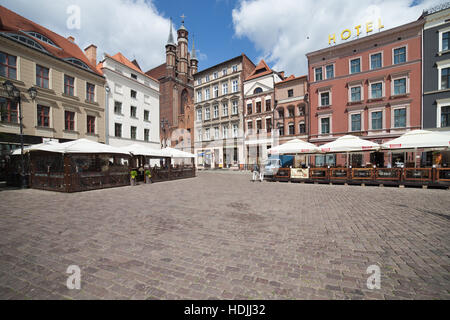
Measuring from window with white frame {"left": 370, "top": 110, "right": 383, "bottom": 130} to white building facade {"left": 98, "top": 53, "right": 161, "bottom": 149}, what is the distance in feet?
97.3

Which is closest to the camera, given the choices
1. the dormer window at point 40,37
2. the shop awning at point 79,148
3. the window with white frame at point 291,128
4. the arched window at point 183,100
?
the shop awning at point 79,148

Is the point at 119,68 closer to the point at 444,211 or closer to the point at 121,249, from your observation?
the point at 121,249

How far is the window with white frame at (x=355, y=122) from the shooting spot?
73.2 ft

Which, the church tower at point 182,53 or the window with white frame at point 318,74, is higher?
the church tower at point 182,53

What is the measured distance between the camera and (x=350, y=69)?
22.9m

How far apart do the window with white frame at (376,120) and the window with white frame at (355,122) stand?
4.06ft

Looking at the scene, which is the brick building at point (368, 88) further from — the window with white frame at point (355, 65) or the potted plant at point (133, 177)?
the potted plant at point (133, 177)

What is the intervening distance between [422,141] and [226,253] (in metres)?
14.2

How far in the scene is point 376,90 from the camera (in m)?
21.5

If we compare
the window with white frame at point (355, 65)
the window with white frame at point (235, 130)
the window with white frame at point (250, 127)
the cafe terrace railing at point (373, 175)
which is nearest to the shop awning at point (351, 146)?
the cafe terrace railing at point (373, 175)

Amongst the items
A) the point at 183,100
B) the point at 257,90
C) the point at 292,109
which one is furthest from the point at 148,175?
the point at 183,100

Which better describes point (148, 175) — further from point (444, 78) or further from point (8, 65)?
point (444, 78)

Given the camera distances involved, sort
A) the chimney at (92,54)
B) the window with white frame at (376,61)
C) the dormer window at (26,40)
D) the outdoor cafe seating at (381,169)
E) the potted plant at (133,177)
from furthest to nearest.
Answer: the chimney at (92,54) < the window with white frame at (376,61) < the dormer window at (26,40) < the potted plant at (133,177) < the outdoor cafe seating at (381,169)
